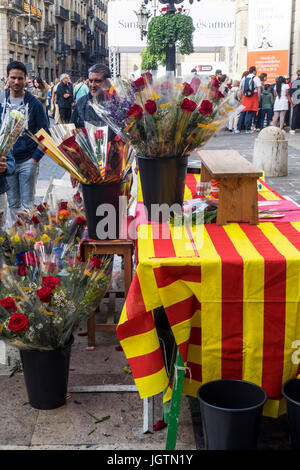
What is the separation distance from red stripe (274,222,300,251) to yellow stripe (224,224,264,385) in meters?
0.23

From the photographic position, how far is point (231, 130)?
16844 mm

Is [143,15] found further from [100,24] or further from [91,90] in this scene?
[100,24]

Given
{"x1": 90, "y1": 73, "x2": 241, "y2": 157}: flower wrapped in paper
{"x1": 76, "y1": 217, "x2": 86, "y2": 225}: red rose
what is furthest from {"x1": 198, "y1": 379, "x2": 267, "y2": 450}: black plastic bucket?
{"x1": 76, "y1": 217, "x2": 86, "y2": 225}: red rose

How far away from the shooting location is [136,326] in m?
2.47

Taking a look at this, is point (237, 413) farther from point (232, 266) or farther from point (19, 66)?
point (19, 66)

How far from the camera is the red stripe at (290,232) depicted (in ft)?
8.62

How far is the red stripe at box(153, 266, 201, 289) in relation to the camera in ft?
7.86

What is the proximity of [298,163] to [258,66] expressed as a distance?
9.25 m

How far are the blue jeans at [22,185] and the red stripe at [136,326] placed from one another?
2.86 meters

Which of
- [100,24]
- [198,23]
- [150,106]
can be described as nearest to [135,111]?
[150,106]

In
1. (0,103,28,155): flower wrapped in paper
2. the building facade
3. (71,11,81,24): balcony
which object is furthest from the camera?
(71,11,81,24): balcony

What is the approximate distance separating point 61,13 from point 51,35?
671cm

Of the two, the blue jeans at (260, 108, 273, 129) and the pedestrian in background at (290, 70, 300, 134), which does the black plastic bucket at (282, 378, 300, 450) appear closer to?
the pedestrian in background at (290, 70, 300, 134)

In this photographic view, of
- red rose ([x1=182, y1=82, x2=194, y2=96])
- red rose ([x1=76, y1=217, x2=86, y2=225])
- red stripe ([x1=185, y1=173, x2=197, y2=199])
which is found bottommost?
red rose ([x1=76, y1=217, x2=86, y2=225])
